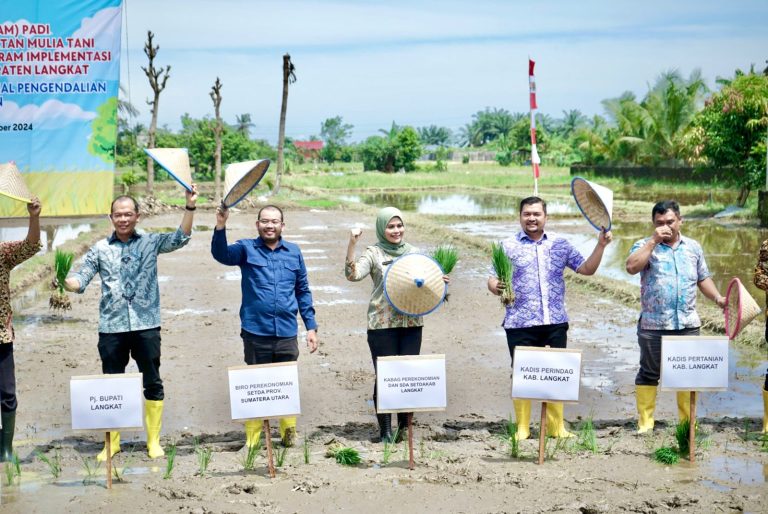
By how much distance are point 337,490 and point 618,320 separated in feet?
A: 22.0

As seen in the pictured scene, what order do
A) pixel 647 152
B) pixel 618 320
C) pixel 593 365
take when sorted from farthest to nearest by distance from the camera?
pixel 647 152, pixel 618 320, pixel 593 365

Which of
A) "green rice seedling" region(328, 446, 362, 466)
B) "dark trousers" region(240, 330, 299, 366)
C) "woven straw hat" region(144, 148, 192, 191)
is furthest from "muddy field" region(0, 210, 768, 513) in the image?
"woven straw hat" region(144, 148, 192, 191)


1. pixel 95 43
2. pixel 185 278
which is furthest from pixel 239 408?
pixel 185 278

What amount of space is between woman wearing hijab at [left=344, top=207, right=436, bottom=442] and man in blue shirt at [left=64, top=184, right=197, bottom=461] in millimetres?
1170

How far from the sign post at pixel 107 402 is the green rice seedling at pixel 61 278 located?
221 inches

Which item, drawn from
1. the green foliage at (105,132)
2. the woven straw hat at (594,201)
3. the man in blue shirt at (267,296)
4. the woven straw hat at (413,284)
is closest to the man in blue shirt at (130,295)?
the man in blue shirt at (267,296)

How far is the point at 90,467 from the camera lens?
19.3 ft

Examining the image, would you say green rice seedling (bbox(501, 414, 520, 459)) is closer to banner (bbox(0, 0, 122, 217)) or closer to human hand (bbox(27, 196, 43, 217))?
human hand (bbox(27, 196, 43, 217))

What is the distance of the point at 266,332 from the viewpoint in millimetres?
6141

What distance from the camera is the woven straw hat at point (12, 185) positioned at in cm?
586

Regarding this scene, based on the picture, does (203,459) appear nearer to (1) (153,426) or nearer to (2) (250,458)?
(2) (250,458)

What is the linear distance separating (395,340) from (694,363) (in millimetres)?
1873

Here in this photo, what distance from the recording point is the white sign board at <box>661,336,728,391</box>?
5.83m

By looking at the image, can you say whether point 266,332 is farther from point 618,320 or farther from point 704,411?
point 618,320
